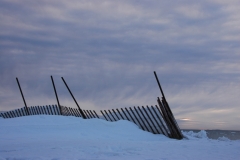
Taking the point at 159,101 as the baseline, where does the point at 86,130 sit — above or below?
below

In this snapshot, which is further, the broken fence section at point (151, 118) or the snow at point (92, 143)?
the broken fence section at point (151, 118)

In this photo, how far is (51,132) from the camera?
11047 millimetres

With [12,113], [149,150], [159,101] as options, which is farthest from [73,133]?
[12,113]

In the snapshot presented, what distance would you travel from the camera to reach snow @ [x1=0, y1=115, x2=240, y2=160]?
21.1 feet

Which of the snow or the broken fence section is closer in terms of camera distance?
the snow

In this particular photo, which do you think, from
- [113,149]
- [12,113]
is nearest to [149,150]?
[113,149]

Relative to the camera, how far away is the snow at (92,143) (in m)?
6.44

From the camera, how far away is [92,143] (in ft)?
27.4

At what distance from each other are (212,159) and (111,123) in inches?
267

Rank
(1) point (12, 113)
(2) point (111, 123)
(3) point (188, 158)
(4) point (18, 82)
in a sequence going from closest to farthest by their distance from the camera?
(3) point (188, 158), (2) point (111, 123), (4) point (18, 82), (1) point (12, 113)

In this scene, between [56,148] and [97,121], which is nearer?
[56,148]

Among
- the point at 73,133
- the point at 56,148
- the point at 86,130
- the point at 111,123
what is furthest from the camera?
the point at 111,123

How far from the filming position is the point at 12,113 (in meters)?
19.4

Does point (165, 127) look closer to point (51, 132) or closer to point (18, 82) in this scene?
point (51, 132)
